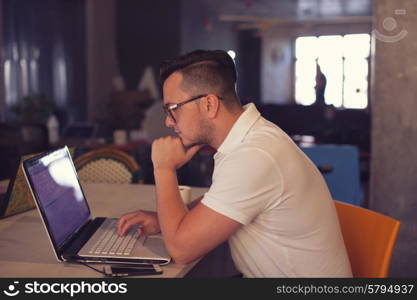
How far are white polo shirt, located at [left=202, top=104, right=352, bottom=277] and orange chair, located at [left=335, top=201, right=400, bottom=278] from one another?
101 millimetres

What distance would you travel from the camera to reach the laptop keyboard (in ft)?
5.43

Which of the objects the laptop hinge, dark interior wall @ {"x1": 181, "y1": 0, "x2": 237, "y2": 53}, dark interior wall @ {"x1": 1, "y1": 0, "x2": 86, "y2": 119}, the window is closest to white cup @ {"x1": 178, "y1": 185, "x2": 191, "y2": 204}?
the laptop hinge

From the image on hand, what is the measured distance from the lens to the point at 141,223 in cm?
187

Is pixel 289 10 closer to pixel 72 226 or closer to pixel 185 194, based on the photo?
pixel 185 194

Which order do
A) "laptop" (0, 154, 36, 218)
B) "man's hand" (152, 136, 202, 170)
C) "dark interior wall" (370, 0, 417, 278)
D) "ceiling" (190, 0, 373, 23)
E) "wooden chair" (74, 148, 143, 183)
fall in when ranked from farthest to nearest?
"ceiling" (190, 0, 373, 23) → "dark interior wall" (370, 0, 417, 278) → "wooden chair" (74, 148, 143, 183) → "laptop" (0, 154, 36, 218) → "man's hand" (152, 136, 202, 170)

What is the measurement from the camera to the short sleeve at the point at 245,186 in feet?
4.96

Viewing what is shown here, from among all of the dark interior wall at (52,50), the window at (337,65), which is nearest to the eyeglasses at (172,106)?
the dark interior wall at (52,50)

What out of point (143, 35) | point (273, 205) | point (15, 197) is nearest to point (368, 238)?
point (273, 205)

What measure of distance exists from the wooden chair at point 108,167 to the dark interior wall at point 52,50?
187 inches

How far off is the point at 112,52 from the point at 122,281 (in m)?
7.06

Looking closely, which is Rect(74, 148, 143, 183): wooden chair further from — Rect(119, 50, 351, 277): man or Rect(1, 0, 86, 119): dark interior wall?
Rect(1, 0, 86, 119): dark interior wall

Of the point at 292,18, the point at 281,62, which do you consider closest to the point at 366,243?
the point at 292,18

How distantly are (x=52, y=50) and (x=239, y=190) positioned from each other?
7.17m

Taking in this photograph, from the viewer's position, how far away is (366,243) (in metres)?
1.75
